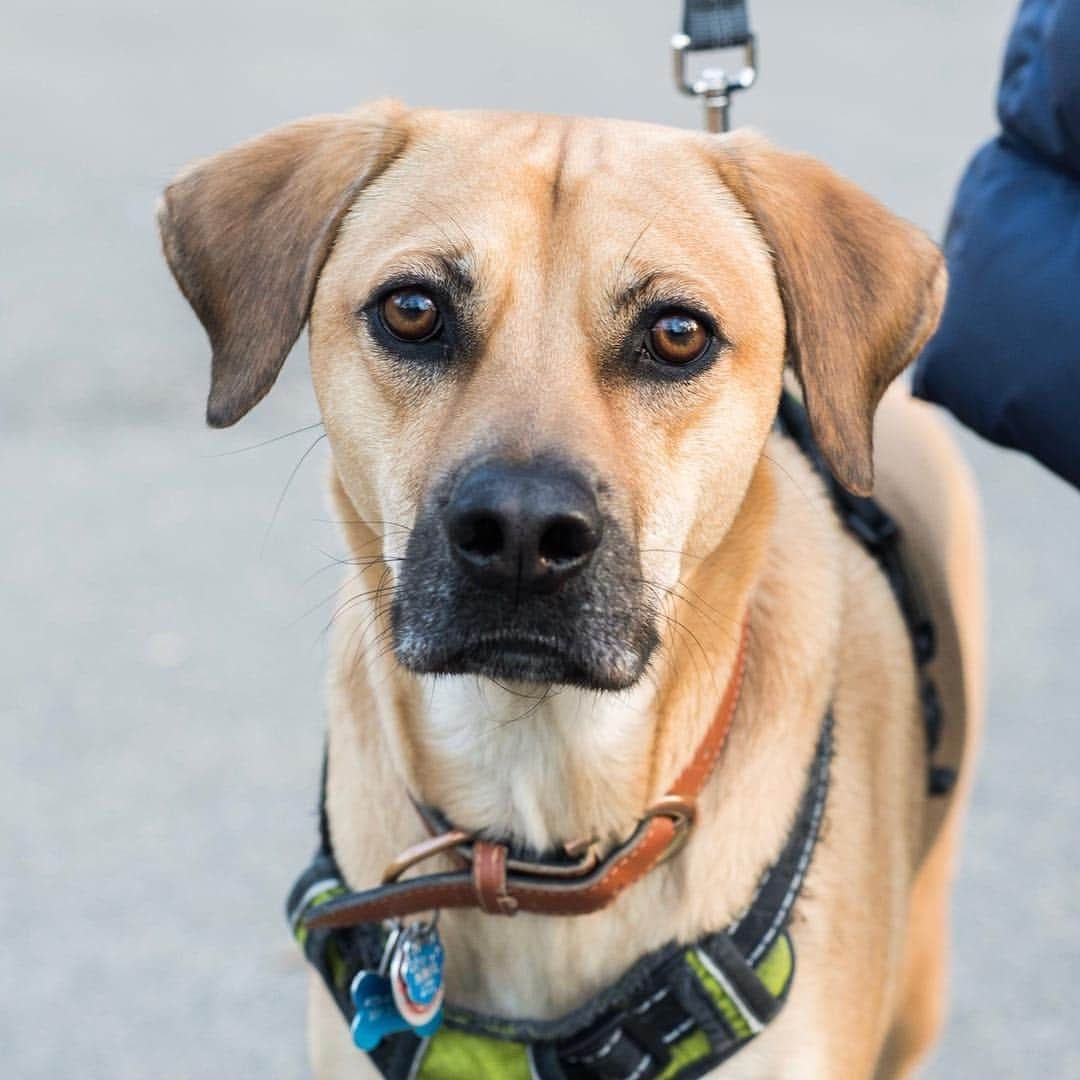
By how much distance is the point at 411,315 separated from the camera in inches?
88.5

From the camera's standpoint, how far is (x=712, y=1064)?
227 centimetres

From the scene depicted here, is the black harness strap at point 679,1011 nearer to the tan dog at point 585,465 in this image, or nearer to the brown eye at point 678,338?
the tan dog at point 585,465

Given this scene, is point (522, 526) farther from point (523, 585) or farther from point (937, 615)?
point (937, 615)

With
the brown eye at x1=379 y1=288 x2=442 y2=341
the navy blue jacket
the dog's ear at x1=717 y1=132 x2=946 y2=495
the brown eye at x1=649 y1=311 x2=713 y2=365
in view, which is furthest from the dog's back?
the brown eye at x1=379 y1=288 x2=442 y2=341

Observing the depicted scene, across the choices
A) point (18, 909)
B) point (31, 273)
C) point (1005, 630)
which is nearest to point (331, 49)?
point (31, 273)

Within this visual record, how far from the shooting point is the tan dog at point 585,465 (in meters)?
2.13

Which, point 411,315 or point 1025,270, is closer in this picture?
point 411,315

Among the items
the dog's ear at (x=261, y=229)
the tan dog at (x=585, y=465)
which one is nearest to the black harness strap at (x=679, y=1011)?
the tan dog at (x=585, y=465)

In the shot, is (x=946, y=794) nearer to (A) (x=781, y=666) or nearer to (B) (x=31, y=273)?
(A) (x=781, y=666)

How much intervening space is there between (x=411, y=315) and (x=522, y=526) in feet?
1.41

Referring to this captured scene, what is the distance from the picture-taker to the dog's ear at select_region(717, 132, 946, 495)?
2350mm

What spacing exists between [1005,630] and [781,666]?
241 centimetres

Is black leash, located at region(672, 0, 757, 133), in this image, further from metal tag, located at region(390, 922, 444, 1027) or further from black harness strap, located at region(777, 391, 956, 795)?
metal tag, located at region(390, 922, 444, 1027)

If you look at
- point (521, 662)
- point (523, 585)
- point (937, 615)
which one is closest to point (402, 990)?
point (521, 662)
